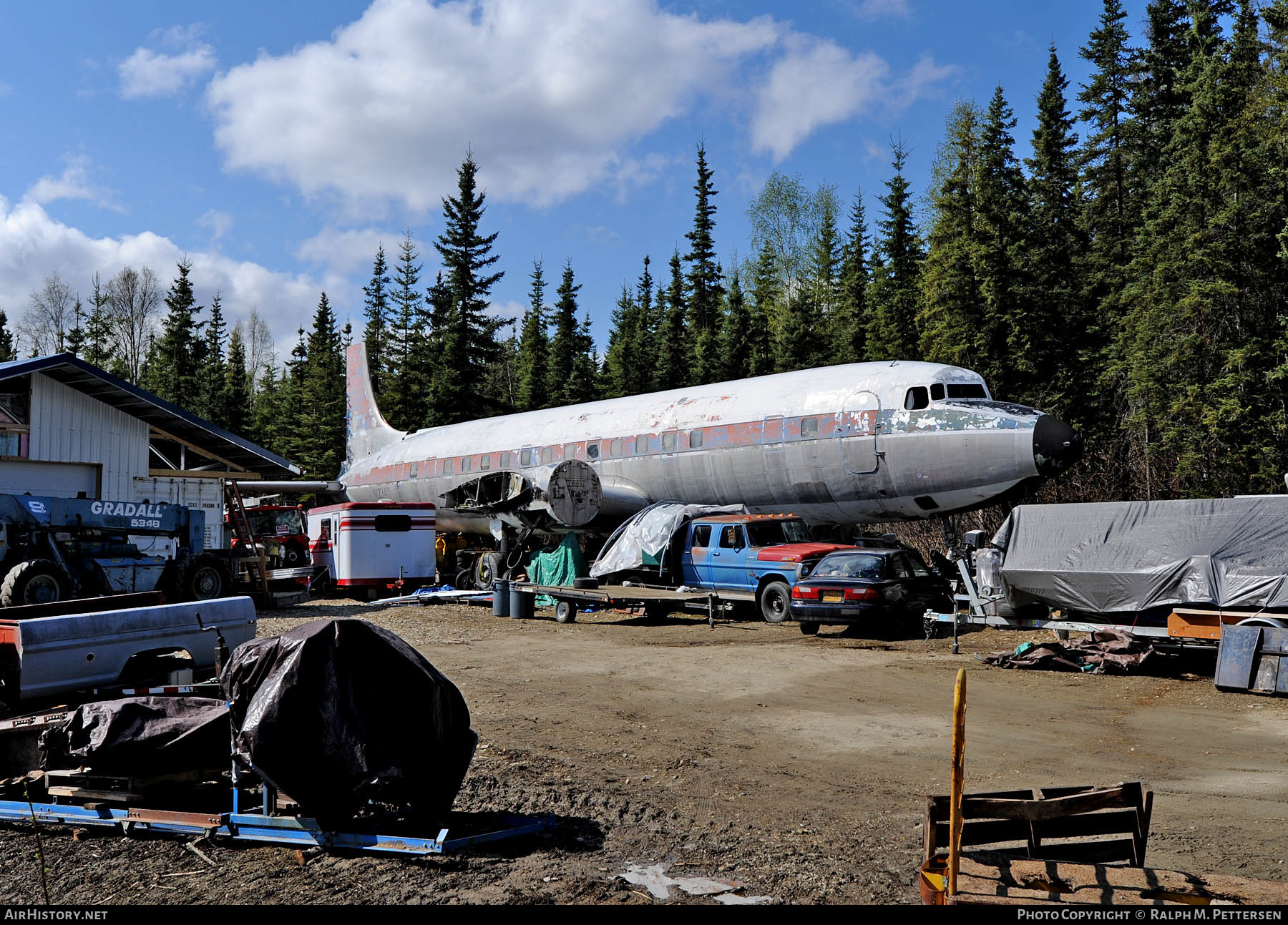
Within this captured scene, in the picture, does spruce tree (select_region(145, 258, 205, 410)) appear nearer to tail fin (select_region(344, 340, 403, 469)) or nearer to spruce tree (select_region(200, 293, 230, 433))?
spruce tree (select_region(200, 293, 230, 433))

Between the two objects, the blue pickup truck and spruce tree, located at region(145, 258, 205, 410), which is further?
spruce tree, located at region(145, 258, 205, 410)

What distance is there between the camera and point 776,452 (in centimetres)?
2241

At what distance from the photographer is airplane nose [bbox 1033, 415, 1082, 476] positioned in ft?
60.8

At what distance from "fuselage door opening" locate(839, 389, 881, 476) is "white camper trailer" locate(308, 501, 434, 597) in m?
11.2

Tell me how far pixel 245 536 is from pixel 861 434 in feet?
50.8

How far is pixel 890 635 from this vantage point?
16500mm

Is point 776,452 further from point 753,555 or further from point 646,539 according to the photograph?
point 753,555

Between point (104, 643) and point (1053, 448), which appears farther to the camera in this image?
point (1053, 448)

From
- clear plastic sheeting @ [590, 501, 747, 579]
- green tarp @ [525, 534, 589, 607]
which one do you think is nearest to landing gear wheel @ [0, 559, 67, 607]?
green tarp @ [525, 534, 589, 607]

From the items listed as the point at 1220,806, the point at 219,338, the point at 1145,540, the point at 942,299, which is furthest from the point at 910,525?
the point at 219,338

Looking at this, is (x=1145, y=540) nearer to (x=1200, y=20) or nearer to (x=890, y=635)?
(x=890, y=635)

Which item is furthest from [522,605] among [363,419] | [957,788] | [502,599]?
[363,419]

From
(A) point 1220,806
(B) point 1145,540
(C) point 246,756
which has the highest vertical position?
(B) point 1145,540

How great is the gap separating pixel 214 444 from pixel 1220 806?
24.5 meters
